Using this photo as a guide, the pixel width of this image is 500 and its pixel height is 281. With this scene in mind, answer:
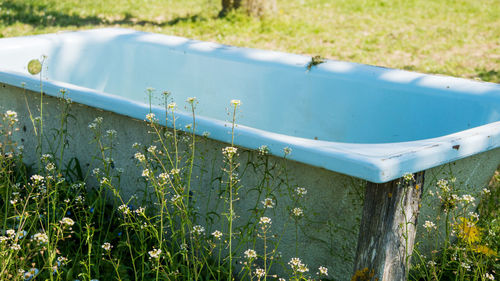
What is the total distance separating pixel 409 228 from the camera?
1778mm

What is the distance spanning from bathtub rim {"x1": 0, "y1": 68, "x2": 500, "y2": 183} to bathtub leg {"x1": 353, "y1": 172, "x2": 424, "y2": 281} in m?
0.08

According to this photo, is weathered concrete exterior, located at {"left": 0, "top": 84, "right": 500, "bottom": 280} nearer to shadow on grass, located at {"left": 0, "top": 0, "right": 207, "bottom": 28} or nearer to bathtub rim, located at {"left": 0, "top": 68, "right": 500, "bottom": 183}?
bathtub rim, located at {"left": 0, "top": 68, "right": 500, "bottom": 183}

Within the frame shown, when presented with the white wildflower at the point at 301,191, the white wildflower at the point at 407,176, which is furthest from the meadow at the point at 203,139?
the white wildflower at the point at 407,176

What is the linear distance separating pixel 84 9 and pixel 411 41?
3960 millimetres

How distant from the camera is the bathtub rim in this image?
5.23ft

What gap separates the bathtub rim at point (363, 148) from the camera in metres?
1.59

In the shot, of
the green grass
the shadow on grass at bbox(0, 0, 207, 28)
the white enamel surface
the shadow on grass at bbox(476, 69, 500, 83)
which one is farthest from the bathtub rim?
the shadow on grass at bbox(0, 0, 207, 28)

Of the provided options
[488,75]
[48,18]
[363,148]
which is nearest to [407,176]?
[363,148]

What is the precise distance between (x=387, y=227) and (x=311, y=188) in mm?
284

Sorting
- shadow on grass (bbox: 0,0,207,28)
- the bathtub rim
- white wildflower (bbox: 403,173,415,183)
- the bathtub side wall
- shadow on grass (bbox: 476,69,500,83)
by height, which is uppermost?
shadow on grass (bbox: 0,0,207,28)

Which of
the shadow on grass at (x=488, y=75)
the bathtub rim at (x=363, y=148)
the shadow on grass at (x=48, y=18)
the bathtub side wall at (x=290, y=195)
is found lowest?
the bathtub side wall at (x=290, y=195)

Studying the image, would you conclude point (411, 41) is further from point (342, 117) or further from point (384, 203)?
point (384, 203)

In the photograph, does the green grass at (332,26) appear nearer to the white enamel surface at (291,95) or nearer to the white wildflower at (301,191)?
the white enamel surface at (291,95)

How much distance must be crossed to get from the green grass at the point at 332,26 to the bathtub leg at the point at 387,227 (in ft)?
11.6
